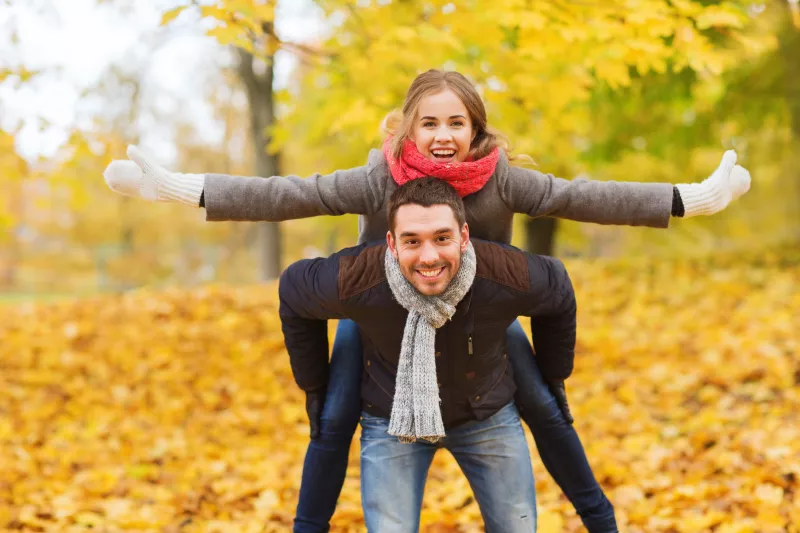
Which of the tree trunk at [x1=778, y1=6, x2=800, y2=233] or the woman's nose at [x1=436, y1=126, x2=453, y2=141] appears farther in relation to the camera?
the tree trunk at [x1=778, y1=6, x2=800, y2=233]

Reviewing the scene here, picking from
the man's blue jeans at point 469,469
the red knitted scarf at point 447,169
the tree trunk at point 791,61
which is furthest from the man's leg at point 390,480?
the tree trunk at point 791,61

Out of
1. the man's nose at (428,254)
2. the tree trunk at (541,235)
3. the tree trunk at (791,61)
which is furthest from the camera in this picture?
the tree trunk at (541,235)

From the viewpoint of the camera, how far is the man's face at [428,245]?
6.93 feet

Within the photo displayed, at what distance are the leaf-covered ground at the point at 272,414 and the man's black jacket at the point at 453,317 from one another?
1517mm

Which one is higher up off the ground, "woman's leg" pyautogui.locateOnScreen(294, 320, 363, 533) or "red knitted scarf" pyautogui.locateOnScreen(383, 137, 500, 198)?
"red knitted scarf" pyautogui.locateOnScreen(383, 137, 500, 198)

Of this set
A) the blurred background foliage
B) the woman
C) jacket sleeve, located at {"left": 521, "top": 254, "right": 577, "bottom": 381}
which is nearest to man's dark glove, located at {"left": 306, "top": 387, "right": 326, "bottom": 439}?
the woman

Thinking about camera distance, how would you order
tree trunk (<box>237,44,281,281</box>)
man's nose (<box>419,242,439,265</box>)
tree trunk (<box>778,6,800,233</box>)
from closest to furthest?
man's nose (<box>419,242,439,265</box>), tree trunk (<box>778,6,800,233</box>), tree trunk (<box>237,44,281,281</box>)

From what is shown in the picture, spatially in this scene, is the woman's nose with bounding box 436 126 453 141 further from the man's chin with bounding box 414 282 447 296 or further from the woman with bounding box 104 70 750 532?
the man's chin with bounding box 414 282 447 296

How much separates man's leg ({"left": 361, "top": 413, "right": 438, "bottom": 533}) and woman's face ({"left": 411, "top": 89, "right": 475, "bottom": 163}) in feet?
3.01

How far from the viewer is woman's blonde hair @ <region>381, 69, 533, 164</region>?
2343 mm

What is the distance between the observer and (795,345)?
6133mm

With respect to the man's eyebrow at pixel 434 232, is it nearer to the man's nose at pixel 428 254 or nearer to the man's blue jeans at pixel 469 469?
the man's nose at pixel 428 254

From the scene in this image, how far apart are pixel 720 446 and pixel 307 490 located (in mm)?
2964

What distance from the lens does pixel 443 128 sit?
7.55ft
